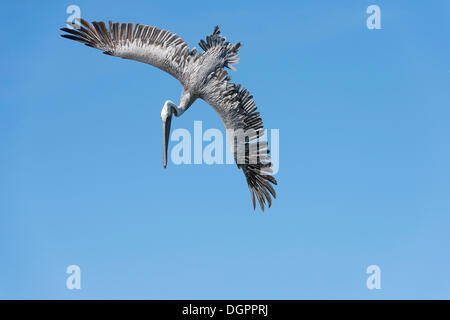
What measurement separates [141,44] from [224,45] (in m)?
2.59

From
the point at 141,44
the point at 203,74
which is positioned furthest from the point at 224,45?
the point at 141,44

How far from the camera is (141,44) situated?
20312 mm

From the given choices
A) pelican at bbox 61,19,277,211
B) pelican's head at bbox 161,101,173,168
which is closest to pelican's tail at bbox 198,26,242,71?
pelican at bbox 61,19,277,211

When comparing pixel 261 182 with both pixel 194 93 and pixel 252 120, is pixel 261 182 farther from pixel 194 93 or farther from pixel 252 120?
pixel 194 93

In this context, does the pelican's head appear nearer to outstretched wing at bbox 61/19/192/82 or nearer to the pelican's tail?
outstretched wing at bbox 61/19/192/82

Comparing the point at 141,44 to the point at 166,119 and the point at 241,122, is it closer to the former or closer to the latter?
the point at 166,119

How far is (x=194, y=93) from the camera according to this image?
19812 millimetres

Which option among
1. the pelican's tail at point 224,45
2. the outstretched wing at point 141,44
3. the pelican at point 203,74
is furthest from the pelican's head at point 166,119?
the pelican's tail at point 224,45

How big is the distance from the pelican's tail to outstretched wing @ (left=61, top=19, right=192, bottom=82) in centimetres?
63

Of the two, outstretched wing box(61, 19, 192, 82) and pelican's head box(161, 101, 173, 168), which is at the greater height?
outstretched wing box(61, 19, 192, 82)

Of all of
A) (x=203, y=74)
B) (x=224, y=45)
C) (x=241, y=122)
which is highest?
(x=224, y=45)

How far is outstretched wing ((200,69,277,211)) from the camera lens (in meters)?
19.5

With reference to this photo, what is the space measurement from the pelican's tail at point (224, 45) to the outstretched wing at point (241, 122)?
749 mm

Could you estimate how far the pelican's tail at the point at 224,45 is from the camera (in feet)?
66.6
